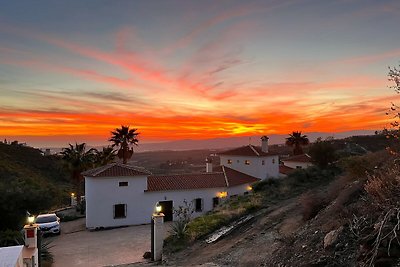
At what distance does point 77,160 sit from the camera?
3306 centimetres

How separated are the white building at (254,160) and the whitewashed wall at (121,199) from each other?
9.59 m

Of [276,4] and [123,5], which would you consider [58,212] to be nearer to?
[123,5]

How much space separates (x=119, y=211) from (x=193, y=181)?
22.1 ft

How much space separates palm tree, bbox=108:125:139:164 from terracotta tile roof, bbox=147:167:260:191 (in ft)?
36.6

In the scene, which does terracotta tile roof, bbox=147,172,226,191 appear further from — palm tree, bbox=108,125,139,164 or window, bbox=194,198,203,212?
palm tree, bbox=108,125,139,164

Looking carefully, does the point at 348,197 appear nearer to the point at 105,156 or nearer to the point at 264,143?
the point at 264,143

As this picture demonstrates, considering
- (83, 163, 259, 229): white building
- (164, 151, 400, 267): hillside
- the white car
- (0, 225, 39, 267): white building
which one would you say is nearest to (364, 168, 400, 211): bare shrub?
(164, 151, 400, 267): hillside

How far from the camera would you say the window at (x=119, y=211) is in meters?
26.6

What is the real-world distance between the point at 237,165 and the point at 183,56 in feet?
62.4

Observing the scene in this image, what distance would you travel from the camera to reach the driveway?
666 inches

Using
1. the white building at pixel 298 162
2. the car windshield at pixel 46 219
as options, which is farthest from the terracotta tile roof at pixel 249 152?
the car windshield at pixel 46 219

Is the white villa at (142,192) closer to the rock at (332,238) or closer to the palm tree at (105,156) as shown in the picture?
the palm tree at (105,156)

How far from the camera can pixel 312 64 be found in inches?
778

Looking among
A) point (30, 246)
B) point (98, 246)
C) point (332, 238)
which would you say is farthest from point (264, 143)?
point (332, 238)
